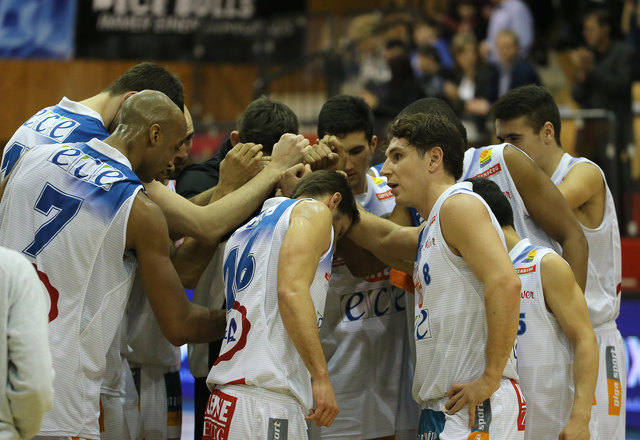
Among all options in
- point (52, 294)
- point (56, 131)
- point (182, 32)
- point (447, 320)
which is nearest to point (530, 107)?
point (447, 320)

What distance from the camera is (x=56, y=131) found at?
455 cm

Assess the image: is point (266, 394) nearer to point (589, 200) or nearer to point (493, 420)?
point (493, 420)

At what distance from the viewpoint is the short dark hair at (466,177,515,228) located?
429cm

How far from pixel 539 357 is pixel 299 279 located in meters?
1.39

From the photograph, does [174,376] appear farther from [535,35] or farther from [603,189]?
[535,35]

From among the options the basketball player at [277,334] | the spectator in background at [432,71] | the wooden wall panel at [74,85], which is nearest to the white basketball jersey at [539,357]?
the basketball player at [277,334]

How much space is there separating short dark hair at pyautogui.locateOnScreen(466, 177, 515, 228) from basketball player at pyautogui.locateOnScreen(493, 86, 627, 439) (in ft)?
3.26

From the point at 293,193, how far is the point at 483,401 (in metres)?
1.39

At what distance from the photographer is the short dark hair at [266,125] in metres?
4.93

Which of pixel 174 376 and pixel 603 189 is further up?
pixel 603 189

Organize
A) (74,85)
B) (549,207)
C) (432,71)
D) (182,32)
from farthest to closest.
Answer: (182,32) < (74,85) < (432,71) < (549,207)

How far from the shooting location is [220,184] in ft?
15.6

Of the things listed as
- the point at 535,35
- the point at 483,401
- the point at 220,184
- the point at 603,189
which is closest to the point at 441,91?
the point at 535,35

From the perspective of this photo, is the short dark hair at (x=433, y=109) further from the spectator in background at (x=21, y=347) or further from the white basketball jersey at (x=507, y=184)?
the spectator in background at (x=21, y=347)
